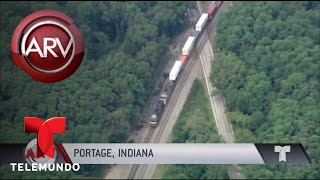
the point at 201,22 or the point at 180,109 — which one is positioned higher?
the point at 201,22

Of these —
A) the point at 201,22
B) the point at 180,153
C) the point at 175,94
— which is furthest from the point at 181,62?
the point at 180,153

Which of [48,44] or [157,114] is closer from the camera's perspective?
[48,44]

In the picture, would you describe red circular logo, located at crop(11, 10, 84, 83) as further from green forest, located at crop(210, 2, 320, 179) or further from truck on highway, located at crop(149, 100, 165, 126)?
truck on highway, located at crop(149, 100, 165, 126)

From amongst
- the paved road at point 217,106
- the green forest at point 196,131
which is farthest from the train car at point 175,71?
the paved road at point 217,106

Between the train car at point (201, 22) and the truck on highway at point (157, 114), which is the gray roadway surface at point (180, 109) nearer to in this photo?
the truck on highway at point (157, 114)

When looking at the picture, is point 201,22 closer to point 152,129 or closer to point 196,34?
point 196,34

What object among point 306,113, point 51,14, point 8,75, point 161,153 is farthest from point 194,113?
point 51,14

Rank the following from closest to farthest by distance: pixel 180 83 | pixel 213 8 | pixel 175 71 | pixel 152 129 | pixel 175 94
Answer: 1. pixel 152 129
2. pixel 175 94
3. pixel 175 71
4. pixel 180 83
5. pixel 213 8
